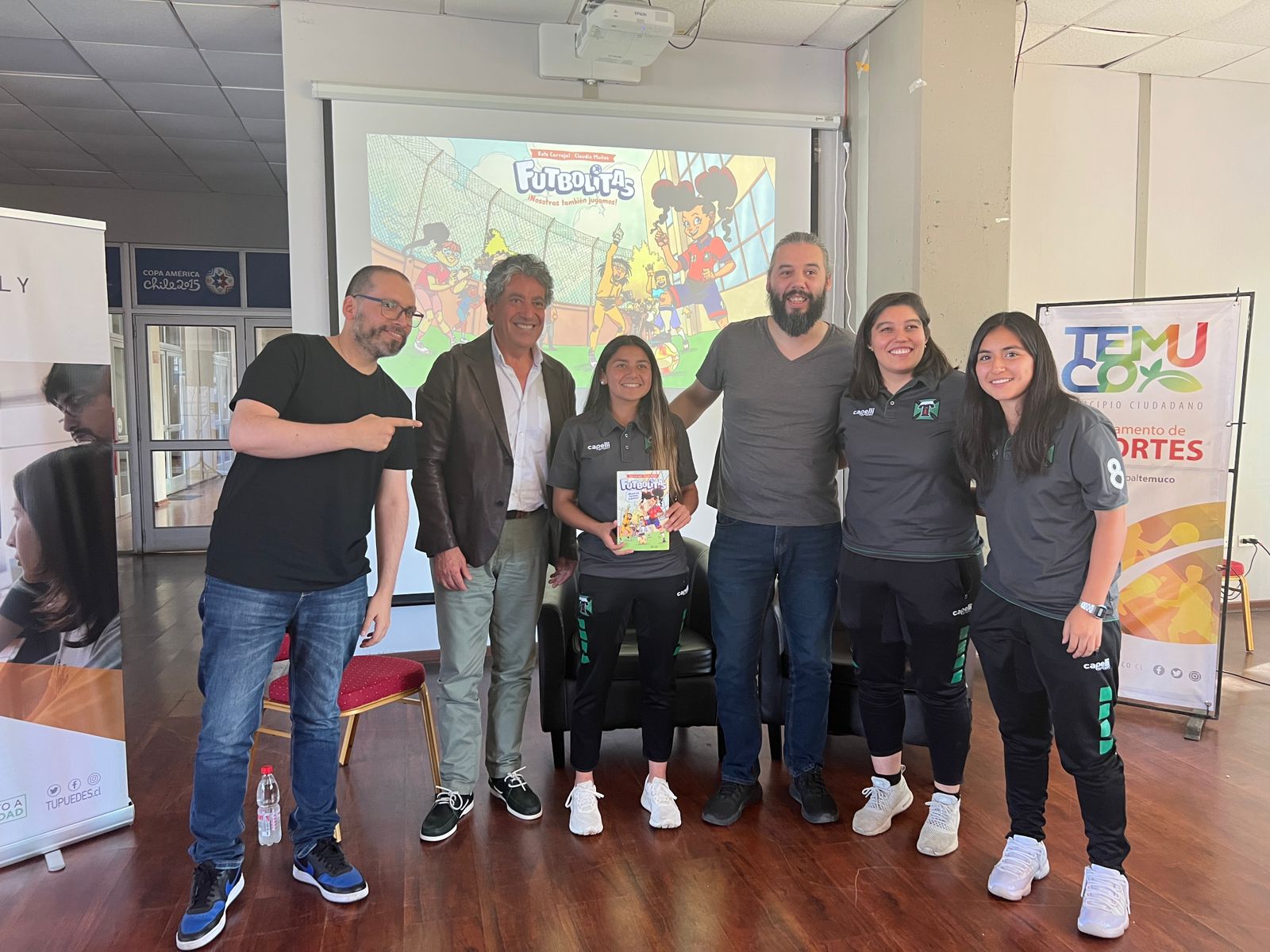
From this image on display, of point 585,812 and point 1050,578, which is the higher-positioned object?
point 1050,578

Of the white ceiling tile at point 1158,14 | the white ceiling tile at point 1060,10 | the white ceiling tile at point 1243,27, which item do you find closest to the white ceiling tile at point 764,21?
the white ceiling tile at point 1060,10

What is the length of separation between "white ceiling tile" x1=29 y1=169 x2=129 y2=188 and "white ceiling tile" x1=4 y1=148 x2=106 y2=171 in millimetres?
117

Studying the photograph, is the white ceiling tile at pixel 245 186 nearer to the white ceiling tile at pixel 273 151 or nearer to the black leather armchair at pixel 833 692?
the white ceiling tile at pixel 273 151

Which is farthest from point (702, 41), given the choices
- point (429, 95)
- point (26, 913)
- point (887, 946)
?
point (26, 913)

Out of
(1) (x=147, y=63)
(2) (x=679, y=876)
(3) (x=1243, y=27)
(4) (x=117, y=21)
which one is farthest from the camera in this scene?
(1) (x=147, y=63)

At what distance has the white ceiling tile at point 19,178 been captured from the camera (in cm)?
765

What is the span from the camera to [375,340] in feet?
7.73

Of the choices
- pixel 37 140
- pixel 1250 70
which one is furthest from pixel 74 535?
pixel 1250 70

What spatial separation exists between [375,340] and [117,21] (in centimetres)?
373

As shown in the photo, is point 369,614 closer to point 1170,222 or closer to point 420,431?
point 420,431

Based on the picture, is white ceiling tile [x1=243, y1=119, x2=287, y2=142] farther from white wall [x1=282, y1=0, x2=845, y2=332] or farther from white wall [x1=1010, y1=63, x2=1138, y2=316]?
white wall [x1=1010, y1=63, x2=1138, y2=316]

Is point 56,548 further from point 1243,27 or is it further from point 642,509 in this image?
point 1243,27

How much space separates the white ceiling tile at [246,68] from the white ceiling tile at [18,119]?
5.78 ft

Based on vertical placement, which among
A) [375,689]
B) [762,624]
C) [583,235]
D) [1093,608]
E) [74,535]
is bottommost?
[375,689]
